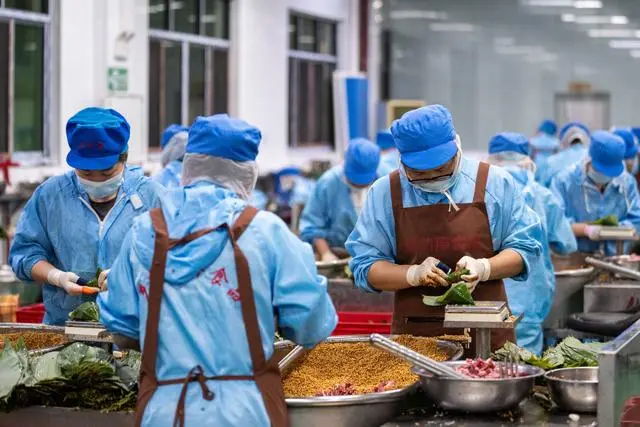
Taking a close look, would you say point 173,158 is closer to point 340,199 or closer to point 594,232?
point 340,199

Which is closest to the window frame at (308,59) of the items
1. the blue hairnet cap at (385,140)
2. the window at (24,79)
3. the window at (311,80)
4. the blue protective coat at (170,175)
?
the window at (311,80)

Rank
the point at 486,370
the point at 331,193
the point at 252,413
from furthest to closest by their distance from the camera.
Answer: the point at 331,193 → the point at 486,370 → the point at 252,413

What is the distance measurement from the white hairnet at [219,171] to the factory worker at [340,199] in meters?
3.87

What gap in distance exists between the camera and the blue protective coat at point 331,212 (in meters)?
7.05

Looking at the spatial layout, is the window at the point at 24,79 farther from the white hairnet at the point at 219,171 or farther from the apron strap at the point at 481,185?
the white hairnet at the point at 219,171

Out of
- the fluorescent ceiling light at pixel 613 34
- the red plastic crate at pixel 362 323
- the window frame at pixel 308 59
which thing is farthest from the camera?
the fluorescent ceiling light at pixel 613 34

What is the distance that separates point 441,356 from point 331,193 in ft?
11.3

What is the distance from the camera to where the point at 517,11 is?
54.3 ft

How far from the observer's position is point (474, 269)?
3.85m

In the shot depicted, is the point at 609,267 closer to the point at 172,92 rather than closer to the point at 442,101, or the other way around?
the point at 172,92

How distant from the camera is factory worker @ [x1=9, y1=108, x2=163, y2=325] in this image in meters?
4.23

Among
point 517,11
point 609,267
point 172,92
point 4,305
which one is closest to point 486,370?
point 609,267

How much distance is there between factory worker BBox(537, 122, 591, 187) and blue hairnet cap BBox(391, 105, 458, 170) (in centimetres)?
531

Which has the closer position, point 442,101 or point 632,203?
point 632,203
